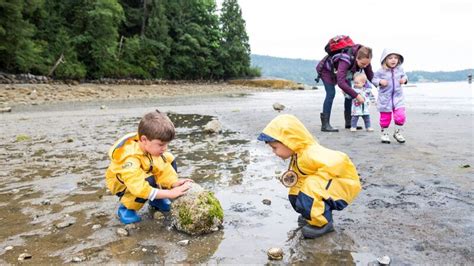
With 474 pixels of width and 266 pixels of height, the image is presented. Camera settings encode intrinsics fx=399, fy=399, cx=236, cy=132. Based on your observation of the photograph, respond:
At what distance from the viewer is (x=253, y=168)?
16.5ft

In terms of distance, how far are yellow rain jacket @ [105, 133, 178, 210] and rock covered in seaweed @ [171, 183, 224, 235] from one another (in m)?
0.25

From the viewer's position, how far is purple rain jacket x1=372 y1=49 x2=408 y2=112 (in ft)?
22.3

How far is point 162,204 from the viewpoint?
140 inches

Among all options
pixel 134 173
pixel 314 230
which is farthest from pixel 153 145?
pixel 314 230

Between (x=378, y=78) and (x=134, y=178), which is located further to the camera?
(x=378, y=78)

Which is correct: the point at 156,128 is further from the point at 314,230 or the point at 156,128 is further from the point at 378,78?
the point at 378,78

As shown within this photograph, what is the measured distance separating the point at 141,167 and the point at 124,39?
143ft

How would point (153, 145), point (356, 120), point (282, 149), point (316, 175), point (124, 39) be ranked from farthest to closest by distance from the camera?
point (124, 39)
point (356, 120)
point (153, 145)
point (282, 149)
point (316, 175)

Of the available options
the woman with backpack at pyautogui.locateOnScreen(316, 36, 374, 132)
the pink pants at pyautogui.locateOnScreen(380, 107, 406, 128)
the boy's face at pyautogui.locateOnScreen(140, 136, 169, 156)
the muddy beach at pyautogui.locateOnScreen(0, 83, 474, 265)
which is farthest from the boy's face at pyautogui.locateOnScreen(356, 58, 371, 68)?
the boy's face at pyautogui.locateOnScreen(140, 136, 169, 156)

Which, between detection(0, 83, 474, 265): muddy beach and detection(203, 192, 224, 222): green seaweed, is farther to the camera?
detection(203, 192, 224, 222): green seaweed

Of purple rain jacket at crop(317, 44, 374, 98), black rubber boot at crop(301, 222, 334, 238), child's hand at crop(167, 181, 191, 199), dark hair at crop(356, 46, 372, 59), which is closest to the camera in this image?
black rubber boot at crop(301, 222, 334, 238)

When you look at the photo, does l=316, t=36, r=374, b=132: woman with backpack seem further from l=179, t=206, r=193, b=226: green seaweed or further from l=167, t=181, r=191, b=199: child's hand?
l=179, t=206, r=193, b=226: green seaweed

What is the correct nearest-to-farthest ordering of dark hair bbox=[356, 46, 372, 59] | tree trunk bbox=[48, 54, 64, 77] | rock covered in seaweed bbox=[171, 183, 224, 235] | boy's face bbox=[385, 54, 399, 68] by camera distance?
1. rock covered in seaweed bbox=[171, 183, 224, 235]
2. boy's face bbox=[385, 54, 399, 68]
3. dark hair bbox=[356, 46, 372, 59]
4. tree trunk bbox=[48, 54, 64, 77]

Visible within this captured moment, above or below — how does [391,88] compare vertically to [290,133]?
above
